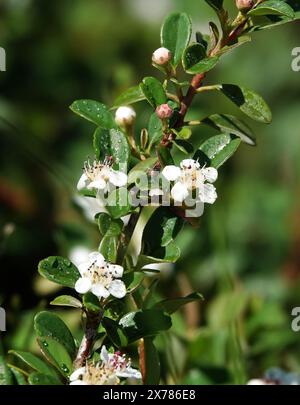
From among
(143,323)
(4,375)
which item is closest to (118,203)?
(143,323)

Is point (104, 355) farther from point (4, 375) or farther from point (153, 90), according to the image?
point (153, 90)

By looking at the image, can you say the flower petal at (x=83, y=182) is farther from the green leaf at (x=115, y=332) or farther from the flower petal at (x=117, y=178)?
the green leaf at (x=115, y=332)

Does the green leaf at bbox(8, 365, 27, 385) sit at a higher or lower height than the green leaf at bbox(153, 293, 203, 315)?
lower

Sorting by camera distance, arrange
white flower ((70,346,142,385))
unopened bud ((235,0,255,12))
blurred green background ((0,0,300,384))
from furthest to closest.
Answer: blurred green background ((0,0,300,384)) < unopened bud ((235,0,255,12)) < white flower ((70,346,142,385))

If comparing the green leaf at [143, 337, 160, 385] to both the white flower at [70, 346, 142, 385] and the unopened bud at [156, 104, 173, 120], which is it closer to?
the white flower at [70, 346, 142, 385]

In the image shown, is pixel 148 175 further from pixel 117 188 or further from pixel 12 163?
pixel 12 163

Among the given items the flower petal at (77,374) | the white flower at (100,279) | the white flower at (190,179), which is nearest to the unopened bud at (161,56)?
the white flower at (190,179)

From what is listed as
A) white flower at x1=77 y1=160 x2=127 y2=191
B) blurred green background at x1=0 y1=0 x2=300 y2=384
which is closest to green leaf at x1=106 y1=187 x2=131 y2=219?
white flower at x1=77 y1=160 x2=127 y2=191
